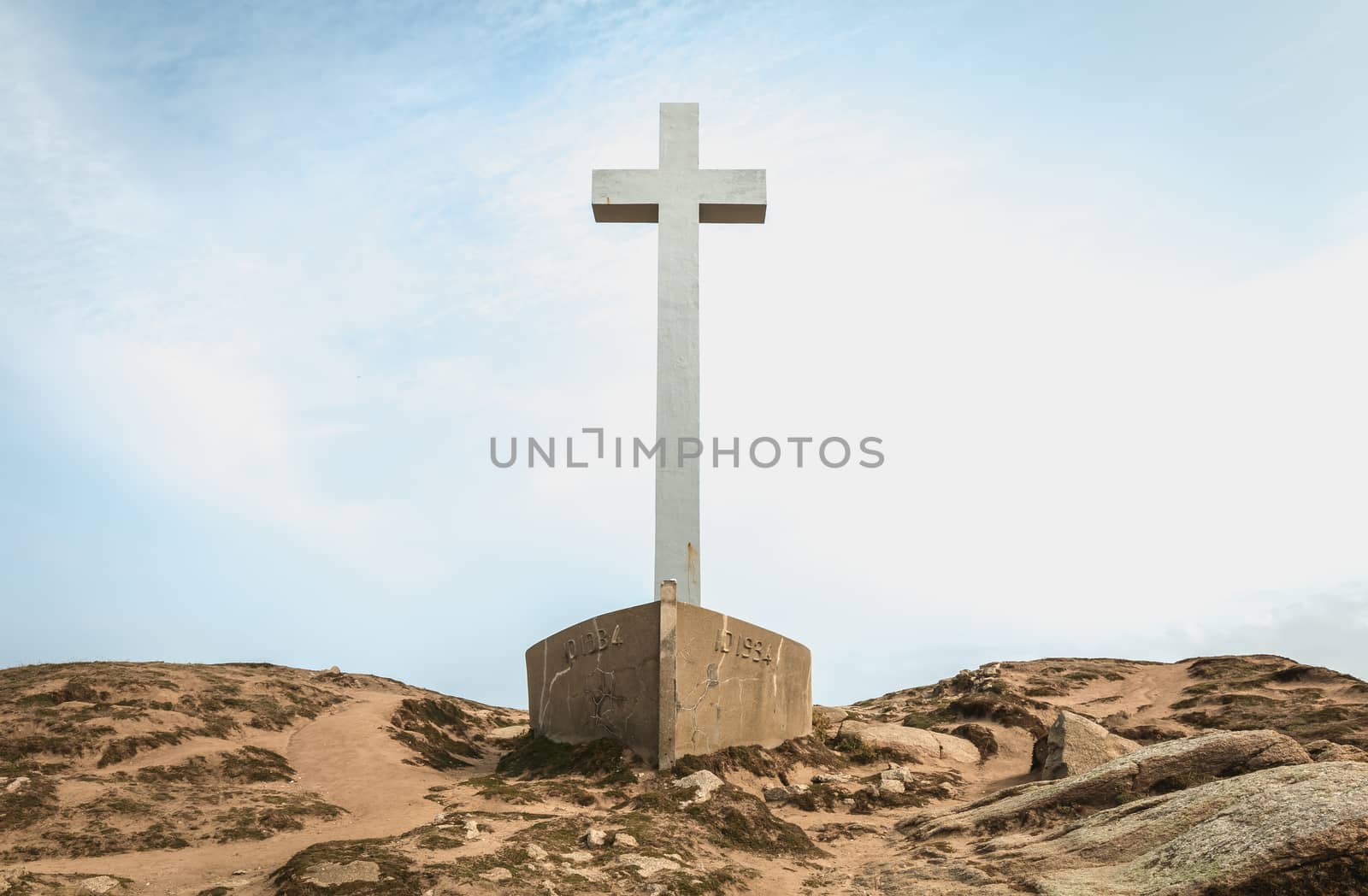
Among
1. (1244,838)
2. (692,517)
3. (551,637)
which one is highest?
(692,517)

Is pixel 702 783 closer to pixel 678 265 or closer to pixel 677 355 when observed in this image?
pixel 677 355

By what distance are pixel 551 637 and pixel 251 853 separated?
547 centimetres

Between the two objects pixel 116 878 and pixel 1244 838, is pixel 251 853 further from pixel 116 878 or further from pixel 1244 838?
pixel 1244 838

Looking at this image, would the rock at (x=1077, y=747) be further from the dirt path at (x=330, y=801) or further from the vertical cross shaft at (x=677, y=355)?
the dirt path at (x=330, y=801)

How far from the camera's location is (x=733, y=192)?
1484 cm

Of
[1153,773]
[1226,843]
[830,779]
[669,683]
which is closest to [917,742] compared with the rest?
[830,779]

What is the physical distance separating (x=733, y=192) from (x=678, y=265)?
1.58 meters

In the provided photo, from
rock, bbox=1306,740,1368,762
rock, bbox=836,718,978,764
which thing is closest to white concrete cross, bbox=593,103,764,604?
rock, bbox=836,718,978,764

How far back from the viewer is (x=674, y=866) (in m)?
8.14

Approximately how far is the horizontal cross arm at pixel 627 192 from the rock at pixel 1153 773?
377 inches

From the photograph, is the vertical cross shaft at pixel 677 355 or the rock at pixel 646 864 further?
the vertical cross shaft at pixel 677 355

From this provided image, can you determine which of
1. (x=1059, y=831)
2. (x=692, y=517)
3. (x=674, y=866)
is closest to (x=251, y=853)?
(x=674, y=866)

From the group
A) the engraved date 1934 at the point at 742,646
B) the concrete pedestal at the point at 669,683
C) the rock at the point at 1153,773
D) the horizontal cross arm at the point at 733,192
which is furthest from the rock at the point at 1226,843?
the horizontal cross arm at the point at 733,192

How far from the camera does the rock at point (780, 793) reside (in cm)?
1164
